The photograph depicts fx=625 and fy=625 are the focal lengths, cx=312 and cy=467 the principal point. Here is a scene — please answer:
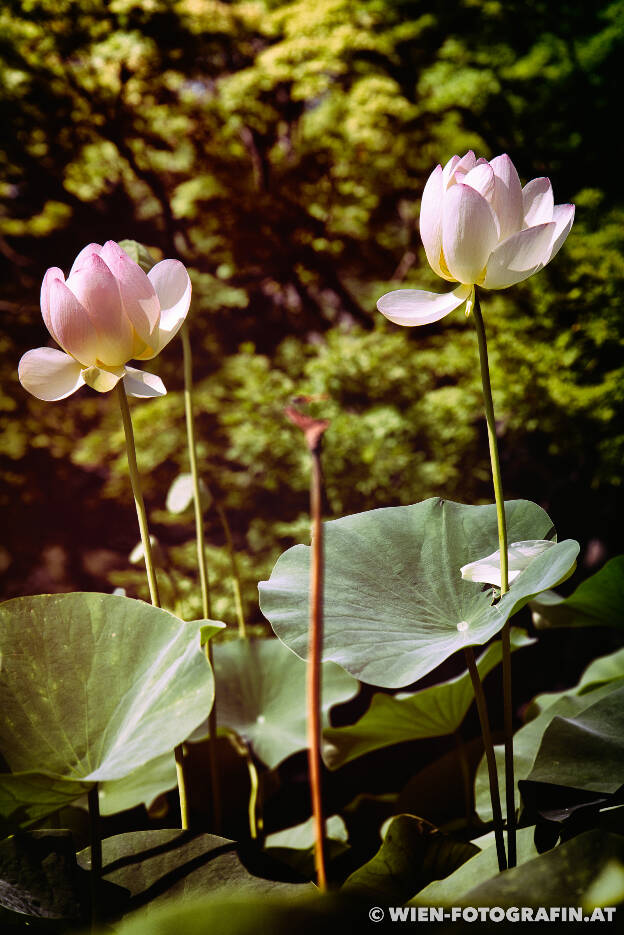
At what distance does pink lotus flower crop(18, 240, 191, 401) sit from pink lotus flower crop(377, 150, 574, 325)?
0.51ft

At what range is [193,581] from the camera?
1.71 m

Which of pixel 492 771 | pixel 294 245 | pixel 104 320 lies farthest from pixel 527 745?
pixel 294 245

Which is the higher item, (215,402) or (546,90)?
(546,90)

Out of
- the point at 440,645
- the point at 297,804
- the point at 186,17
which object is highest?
the point at 186,17

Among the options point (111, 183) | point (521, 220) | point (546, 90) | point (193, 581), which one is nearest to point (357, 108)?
point (546, 90)

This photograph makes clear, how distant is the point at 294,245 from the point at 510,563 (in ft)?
5.75

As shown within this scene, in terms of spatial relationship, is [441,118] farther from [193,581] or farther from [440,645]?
[440,645]

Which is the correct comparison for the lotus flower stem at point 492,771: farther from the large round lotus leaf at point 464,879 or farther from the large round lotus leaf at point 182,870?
the large round lotus leaf at point 182,870

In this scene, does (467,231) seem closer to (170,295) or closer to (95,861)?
(170,295)

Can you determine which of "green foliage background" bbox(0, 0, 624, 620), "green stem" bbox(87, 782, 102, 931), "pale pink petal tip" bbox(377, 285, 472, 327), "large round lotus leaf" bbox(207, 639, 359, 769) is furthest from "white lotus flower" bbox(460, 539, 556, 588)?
"green foliage background" bbox(0, 0, 624, 620)

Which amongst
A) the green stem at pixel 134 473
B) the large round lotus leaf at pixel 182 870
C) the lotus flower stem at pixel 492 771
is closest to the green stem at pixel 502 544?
the lotus flower stem at pixel 492 771

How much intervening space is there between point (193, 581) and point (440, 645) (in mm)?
1374

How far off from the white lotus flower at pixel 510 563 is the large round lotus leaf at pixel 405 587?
0.01 m

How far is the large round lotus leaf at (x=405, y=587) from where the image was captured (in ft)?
1.30
